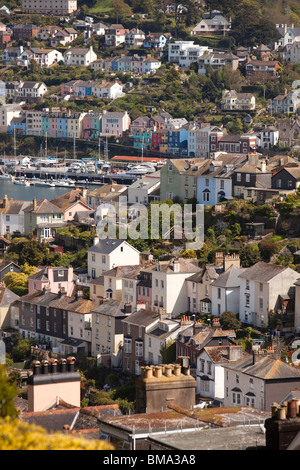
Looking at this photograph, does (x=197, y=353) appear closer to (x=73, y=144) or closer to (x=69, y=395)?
(x=69, y=395)

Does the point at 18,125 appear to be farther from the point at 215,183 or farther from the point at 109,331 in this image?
the point at 109,331

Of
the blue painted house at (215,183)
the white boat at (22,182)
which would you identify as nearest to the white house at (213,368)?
the blue painted house at (215,183)

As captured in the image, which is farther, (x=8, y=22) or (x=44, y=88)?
(x=8, y=22)

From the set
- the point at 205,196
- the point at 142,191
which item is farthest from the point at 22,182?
the point at 205,196

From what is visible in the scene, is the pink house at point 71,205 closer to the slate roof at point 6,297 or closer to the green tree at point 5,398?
the slate roof at point 6,297

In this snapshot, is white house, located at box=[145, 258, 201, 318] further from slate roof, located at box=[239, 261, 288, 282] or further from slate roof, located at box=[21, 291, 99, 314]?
slate roof, located at box=[239, 261, 288, 282]

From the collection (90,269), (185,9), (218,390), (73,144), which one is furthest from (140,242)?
(185,9)
